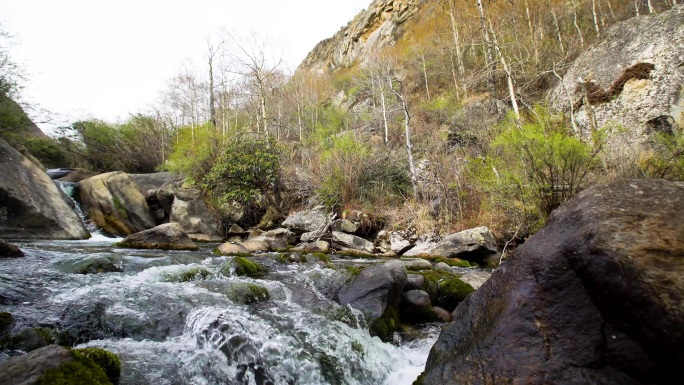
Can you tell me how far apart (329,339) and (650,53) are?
14412 millimetres

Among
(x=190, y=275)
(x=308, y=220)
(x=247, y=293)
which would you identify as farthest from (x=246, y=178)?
(x=247, y=293)

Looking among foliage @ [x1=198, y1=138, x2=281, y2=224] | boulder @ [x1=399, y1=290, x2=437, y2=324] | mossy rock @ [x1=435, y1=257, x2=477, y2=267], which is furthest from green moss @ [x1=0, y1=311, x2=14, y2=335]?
foliage @ [x1=198, y1=138, x2=281, y2=224]

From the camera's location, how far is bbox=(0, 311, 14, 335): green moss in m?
Result: 2.93

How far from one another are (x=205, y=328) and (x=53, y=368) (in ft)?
4.39

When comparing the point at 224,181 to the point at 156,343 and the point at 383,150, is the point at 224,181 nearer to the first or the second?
the point at 383,150

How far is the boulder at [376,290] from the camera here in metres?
4.19

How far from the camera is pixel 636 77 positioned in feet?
36.7

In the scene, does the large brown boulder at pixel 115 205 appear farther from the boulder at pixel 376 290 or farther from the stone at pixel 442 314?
the stone at pixel 442 314

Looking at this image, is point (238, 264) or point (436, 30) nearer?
point (238, 264)

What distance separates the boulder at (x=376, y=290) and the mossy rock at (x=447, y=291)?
70cm

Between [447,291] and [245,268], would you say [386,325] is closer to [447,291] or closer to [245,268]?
[447,291]

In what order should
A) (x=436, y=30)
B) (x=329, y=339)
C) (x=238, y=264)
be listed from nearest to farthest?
1. (x=329, y=339)
2. (x=238, y=264)
3. (x=436, y=30)

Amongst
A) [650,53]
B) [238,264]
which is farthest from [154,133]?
[650,53]

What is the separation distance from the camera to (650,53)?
36.8 feet
